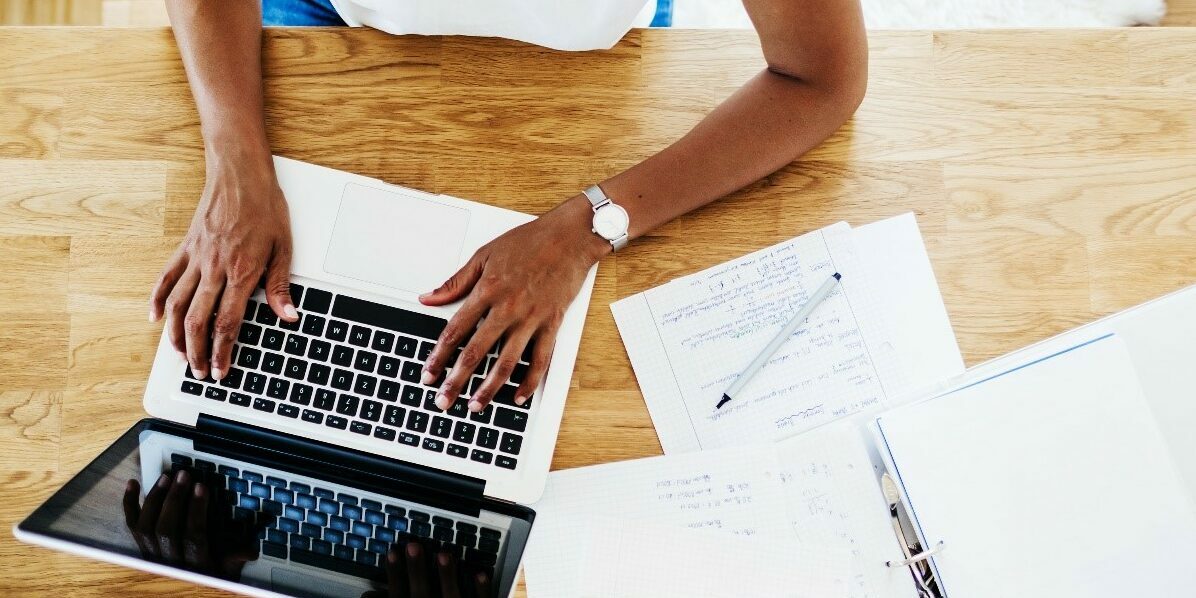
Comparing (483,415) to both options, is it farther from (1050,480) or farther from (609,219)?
(1050,480)

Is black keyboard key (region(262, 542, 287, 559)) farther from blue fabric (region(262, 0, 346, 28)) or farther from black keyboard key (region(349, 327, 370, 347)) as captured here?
blue fabric (region(262, 0, 346, 28))

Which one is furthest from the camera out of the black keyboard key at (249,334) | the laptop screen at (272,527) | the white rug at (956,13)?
the white rug at (956,13)

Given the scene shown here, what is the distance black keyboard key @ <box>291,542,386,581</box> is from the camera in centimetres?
78

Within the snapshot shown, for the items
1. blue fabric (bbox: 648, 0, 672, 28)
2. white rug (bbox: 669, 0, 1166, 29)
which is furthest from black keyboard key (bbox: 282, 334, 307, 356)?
white rug (bbox: 669, 0, 1166, 29)

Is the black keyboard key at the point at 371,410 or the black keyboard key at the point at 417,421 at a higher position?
the black keyboard key at the point at 371,410

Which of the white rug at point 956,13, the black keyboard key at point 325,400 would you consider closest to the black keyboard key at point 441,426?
the black keyboard key at point 325,400

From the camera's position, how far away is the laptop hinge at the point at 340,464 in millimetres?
821

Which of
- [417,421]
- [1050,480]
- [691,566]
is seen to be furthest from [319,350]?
[1050,480]

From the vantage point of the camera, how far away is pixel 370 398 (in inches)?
33.7

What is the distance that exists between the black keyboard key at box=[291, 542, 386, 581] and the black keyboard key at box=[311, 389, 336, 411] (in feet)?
0.47

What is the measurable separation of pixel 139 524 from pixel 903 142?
880mm

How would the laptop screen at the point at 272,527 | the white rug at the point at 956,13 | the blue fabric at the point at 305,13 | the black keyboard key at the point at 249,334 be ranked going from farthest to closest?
the white rug at the point at 956,13 → the blue fabric at the point at 305,13 → the black keyboard key at the point at 249,334 → the laptop screen at the point at 272,527

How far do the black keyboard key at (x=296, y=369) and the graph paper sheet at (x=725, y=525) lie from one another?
282 millimetres

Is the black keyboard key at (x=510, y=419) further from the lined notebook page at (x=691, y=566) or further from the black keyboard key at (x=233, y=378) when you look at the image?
the black keyboard key at (x=233, y=378)
